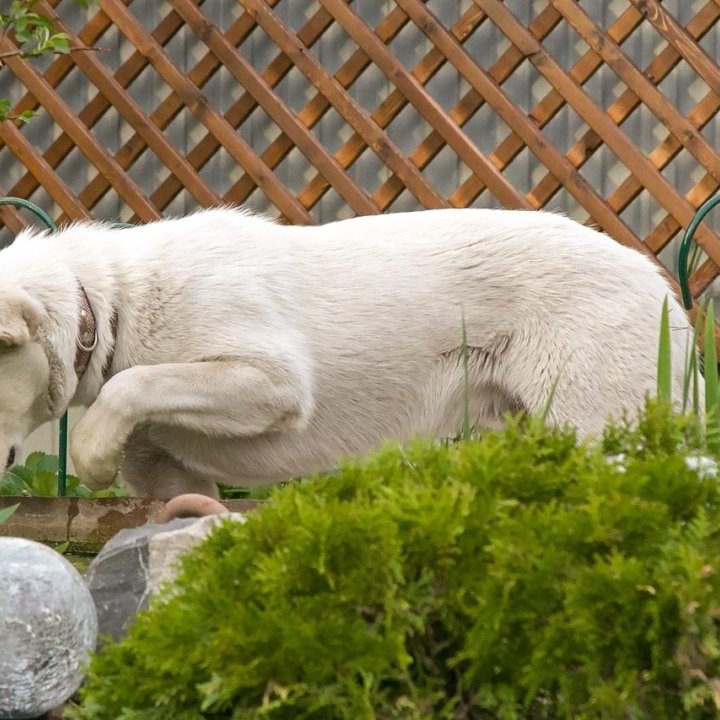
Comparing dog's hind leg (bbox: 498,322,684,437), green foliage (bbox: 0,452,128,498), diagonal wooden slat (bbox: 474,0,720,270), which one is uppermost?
diagonal wooden slat (bbox: 474,0,720,270)

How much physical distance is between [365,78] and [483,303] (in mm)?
2428

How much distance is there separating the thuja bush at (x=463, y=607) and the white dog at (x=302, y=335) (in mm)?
1378

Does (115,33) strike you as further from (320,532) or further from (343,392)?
(320,532)

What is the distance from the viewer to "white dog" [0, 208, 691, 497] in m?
2.52

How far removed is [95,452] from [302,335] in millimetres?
457

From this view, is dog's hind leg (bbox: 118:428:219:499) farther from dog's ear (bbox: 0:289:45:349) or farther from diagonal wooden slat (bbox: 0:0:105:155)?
diagonal wooden slat (bbox: 0:0:105:155)

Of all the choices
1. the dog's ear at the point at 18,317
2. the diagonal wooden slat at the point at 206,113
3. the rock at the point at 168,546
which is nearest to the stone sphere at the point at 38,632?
the rock at the point at 168,546

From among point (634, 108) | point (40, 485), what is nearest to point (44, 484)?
point (40, 485)

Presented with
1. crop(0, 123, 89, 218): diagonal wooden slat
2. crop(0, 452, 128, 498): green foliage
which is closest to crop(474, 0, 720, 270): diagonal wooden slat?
crop(0, 123, 89, 218): diagonal wooden slat

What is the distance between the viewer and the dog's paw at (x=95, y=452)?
8.16 ft

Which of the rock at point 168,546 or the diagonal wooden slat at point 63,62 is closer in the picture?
the rock at point 168,546

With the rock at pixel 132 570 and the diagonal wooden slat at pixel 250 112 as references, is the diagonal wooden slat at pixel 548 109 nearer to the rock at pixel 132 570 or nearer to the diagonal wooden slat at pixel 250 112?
the diagonal wooden slat at pixel 250 112

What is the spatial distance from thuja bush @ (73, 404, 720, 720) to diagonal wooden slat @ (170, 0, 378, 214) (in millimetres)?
3349

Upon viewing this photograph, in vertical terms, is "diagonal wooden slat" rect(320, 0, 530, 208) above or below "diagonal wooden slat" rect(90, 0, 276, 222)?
above
